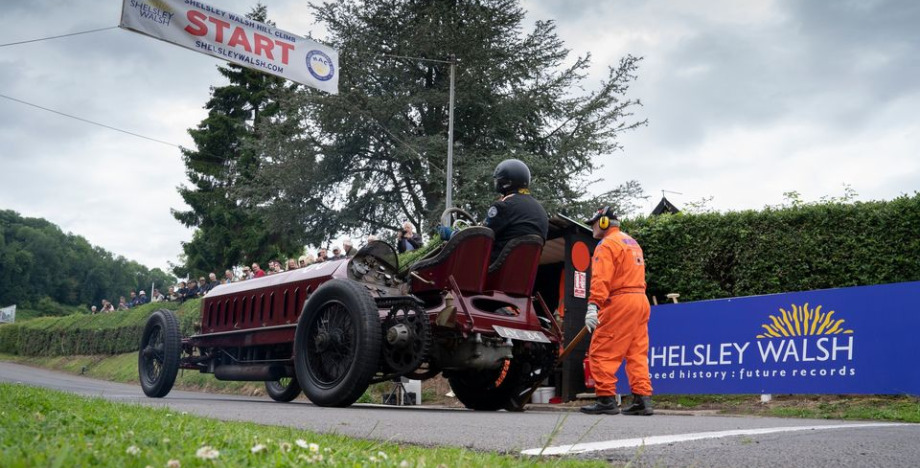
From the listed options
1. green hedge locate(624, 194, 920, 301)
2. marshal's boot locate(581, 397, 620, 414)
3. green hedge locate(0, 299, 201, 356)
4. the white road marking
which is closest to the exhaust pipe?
marshal's boot locate(581, 397, 620, 414)

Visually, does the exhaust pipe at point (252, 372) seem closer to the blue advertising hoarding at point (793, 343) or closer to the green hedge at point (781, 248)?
the blue advertising hoarding at point (793, 343)

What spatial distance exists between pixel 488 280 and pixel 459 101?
2049cm

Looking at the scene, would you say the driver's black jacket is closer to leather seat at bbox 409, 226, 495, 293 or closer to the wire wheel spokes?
leather seat at bbox 409, 226, 495, 293

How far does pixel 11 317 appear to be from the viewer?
6500 centimetres

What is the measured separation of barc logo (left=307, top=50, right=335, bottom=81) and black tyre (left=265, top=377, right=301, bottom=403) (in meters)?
6.25

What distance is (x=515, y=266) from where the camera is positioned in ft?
26.2

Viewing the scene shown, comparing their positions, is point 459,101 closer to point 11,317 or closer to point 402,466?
point 402,466

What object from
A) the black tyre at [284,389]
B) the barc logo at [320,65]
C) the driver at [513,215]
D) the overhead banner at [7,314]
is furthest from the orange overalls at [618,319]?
the overhead banner at [7,314]

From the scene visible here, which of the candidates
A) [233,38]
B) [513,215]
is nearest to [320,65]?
[233,38]

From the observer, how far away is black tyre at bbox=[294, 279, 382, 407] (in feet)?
23.4

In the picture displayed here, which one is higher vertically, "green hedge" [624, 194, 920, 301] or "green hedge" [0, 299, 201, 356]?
"green hedge" [624, 194, 920, 301]

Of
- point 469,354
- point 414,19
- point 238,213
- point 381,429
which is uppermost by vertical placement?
point 414,19

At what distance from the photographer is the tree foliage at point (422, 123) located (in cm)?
2772

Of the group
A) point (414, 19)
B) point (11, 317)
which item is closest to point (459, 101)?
point (414, 19)
